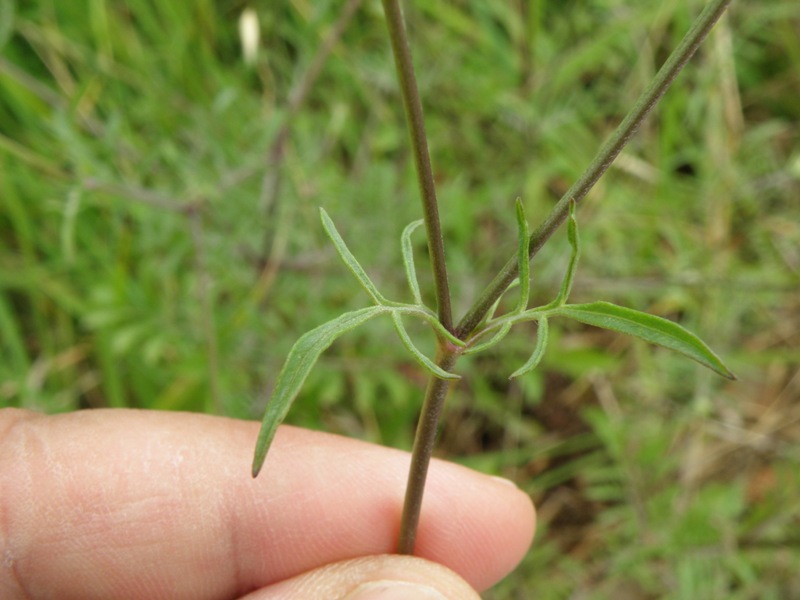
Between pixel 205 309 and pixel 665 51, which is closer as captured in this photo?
pixel 205 309

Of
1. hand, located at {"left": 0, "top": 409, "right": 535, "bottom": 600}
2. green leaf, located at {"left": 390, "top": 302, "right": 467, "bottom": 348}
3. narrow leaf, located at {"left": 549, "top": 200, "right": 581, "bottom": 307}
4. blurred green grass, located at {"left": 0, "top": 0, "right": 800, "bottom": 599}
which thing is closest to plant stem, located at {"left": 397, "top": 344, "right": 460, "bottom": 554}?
green leaf, located at {"left": 390, "top": 302, "right": 467, "bottom": 348}

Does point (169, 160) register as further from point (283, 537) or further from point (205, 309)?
point (283, 537)

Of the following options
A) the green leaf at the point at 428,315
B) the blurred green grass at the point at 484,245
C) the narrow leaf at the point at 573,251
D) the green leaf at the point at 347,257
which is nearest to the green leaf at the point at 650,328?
the narrow leaf at the point at 573,251

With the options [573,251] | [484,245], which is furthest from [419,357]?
[484,245]

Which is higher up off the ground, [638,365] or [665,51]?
[665,51]

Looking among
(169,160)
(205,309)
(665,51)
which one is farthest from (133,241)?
(665,51)

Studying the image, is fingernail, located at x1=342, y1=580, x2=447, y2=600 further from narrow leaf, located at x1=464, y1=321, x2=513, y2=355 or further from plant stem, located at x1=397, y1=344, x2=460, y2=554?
narrow leaf, located at x1=464, y1=321, x2=513, y2=355
